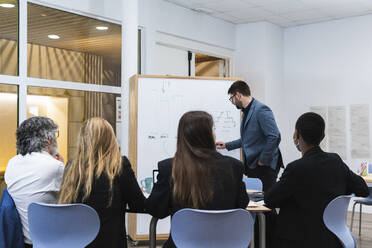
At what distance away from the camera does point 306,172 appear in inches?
101

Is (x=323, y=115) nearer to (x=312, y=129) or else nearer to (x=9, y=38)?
(x=9, y=38)

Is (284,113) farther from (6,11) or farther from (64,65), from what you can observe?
(6,11)

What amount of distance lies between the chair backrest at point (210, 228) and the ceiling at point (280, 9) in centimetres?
481

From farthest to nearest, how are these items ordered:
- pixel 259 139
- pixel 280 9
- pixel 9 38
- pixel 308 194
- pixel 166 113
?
pixel 280 9, pixel 166 113, pixel 9 38, pixel 259 139, pixel 308 194

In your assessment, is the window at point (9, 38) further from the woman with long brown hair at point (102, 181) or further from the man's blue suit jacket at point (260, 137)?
the woman with long brown hair at point (102, 181)

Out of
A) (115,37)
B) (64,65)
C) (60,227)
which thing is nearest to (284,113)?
(115,37)

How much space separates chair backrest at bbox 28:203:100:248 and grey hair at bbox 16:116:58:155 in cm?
46

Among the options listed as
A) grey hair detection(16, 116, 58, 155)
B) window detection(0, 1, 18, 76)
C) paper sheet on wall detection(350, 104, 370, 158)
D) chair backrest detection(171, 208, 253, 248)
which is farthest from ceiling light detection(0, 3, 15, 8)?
paper sheet on wall detection(350, 104, 370, 158)

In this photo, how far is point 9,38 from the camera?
4.92 metres

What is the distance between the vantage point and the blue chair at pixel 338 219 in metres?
2.60

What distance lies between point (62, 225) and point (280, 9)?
557 centimetres

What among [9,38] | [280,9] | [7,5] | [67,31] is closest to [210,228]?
[9,38]

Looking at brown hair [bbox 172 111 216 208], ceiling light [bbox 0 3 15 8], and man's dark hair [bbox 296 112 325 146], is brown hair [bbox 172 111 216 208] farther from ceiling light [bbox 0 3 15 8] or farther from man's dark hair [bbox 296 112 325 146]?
ceiling light [bbox 0 3 15 8]

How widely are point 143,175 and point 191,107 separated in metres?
0.98
